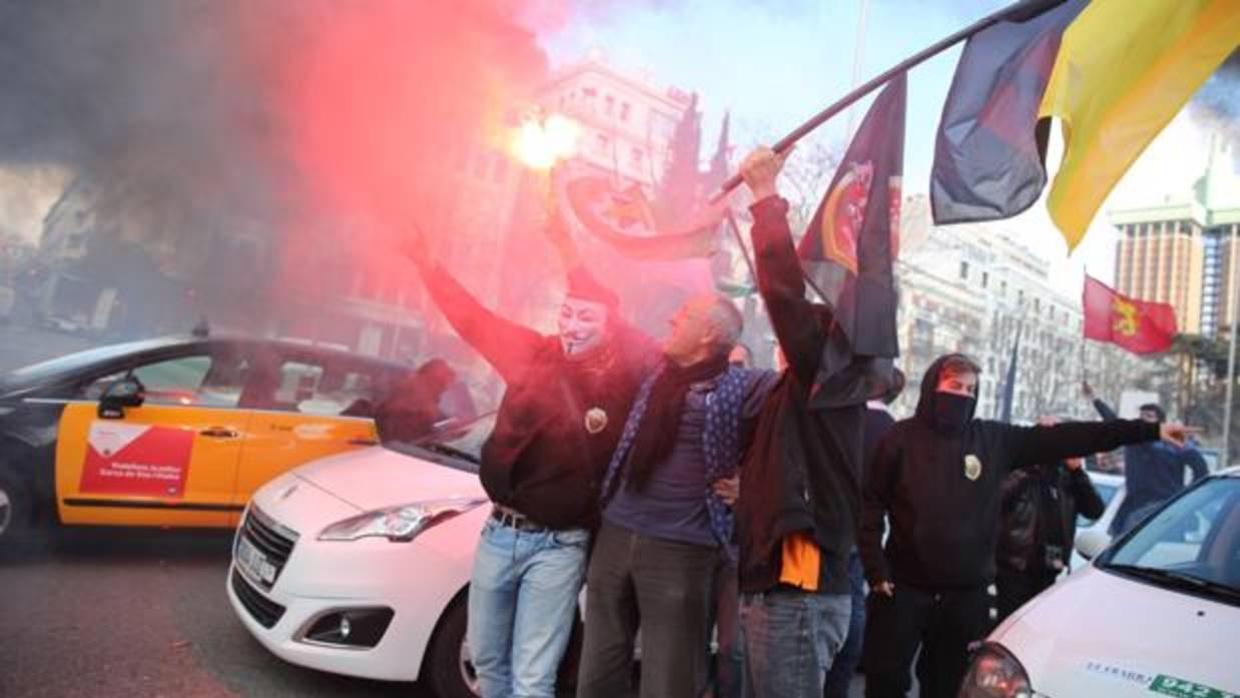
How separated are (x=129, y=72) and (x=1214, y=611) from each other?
5321 mm

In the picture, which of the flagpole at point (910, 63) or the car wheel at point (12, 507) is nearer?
the flagpole at point (910, 63)

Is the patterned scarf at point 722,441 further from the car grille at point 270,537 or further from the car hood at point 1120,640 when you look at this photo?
the car grille at point 270,537

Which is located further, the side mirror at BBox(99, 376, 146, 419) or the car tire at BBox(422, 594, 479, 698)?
the side mirror at BBox(99, 376, 146, 419)

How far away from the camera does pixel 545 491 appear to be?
297 centimetres

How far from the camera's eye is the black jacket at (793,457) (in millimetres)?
2480

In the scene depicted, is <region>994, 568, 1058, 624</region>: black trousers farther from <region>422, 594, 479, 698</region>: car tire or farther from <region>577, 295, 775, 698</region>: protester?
<region>422, 594, 479, 698</region>: car tire

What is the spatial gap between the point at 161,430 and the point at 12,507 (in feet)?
2.91

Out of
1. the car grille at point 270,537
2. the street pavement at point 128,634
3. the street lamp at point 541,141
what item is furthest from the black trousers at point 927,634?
the street lamp at point 541,141

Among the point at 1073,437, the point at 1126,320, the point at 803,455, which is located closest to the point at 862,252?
the point at 803,455

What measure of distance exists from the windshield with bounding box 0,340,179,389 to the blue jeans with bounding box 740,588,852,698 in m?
4.73

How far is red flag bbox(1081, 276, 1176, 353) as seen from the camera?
872 cm

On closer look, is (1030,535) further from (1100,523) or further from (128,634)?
(128,634)

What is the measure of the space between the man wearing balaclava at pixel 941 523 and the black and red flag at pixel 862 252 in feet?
3.82

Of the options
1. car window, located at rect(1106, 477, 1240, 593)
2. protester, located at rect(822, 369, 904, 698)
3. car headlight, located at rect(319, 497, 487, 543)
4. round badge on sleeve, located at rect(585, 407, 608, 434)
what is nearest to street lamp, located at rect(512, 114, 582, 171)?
car headlight, located at rect(319, 497, 487, 543)
